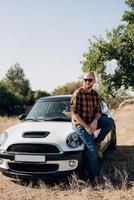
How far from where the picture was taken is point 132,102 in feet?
101

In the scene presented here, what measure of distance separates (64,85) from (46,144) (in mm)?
84707

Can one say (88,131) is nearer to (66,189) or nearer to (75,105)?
(75,105)

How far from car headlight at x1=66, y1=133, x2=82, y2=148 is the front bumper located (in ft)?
0.50

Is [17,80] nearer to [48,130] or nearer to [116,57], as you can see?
[116,57]

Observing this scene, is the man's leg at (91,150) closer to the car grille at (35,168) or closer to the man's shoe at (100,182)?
the man's shoe at (100,182)

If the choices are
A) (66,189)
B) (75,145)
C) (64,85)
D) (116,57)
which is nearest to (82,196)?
(66,189)

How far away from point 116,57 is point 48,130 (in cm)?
2426

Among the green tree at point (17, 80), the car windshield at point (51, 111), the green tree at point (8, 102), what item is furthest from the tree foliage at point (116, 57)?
the green tree at point (17, 80)

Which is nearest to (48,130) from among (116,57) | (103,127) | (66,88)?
(103,127)

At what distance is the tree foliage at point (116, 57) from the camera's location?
97.9 feet

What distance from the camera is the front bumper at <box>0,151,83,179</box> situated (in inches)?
245

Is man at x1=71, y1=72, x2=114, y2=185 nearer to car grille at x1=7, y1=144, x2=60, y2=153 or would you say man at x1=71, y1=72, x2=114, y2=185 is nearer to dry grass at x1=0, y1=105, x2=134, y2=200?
dry grass at x1=0, y1=105, x2=134, y2=200

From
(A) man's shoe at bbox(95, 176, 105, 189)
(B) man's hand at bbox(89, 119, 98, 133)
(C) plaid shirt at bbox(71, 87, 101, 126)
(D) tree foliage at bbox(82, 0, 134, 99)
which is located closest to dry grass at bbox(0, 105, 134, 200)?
(A) man's shoe at bbox(95, 176, 105, 189)

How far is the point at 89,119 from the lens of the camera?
693 centimetres
